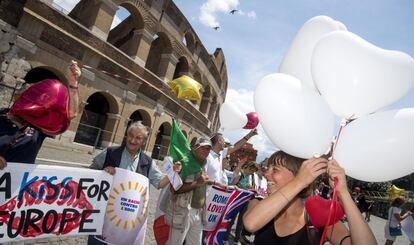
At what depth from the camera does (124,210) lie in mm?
3072

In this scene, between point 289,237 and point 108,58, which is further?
point 108,58

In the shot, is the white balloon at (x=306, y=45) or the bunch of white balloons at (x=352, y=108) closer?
the bunch of white balloons at (x=352, y=108)

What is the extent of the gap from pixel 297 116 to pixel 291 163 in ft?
1.13

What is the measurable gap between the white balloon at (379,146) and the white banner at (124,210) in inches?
88.3

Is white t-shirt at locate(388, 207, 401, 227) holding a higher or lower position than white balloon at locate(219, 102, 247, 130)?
lower

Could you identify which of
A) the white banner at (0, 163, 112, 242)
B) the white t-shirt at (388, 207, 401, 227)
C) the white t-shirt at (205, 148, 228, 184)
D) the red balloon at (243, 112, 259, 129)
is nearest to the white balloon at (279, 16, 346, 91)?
the white banner at (0, 163, 112, 242)

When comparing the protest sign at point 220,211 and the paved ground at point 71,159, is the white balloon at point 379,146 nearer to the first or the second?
the protest sign at point 220,211

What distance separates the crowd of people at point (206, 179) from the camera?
145cm

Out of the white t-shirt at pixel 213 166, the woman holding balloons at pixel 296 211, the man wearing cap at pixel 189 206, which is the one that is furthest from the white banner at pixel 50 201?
the woman holding balloons at pixel 296 211

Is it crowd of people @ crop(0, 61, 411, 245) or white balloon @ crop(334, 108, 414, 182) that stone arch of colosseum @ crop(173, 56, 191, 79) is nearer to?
crowd of people @ crop(0, 61, 411, 245)

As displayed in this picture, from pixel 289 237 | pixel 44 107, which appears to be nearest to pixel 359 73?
pixel 289 237

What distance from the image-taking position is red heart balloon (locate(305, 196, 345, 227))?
1579 mm

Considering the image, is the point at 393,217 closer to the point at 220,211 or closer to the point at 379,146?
the point at 220,211

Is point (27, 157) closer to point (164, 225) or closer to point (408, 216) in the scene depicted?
point (164, 225)
